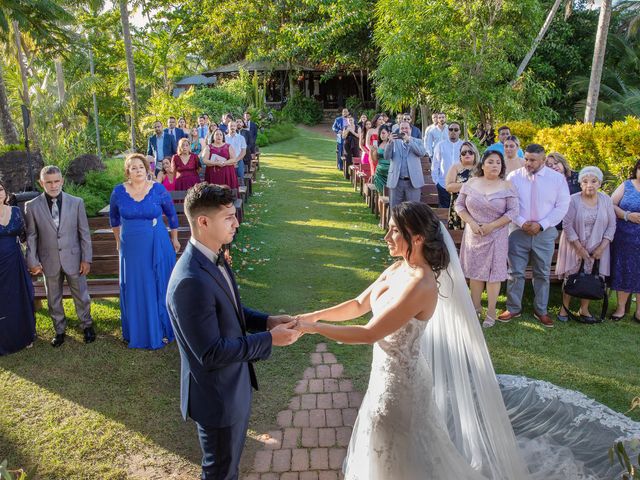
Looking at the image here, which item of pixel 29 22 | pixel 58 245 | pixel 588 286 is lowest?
pixel 588 286

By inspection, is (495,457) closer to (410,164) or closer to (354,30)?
(410,164)

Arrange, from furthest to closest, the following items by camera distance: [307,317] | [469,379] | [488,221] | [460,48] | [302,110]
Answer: [302,110], [460,48], [488,221], [469,379], [307,317]

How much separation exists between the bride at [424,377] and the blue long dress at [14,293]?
4005 millimetres

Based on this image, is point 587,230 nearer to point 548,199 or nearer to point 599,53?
point 548,199

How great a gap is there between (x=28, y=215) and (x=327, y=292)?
3.72 metres

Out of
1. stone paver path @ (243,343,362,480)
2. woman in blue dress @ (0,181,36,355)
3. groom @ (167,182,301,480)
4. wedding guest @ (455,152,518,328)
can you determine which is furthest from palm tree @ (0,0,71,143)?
groom @ (167,182,301,480)

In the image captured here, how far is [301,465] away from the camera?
4.11 m

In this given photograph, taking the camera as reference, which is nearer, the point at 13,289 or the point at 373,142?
the point at 13,289

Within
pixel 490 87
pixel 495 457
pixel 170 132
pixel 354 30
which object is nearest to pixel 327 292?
pixel 495 457

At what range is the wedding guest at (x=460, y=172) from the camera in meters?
7.60

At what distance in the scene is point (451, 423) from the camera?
13.0 feet

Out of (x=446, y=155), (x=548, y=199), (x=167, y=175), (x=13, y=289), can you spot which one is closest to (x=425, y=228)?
(x=548, y=199)

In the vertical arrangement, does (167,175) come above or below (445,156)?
below

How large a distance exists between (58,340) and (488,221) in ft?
16.3
